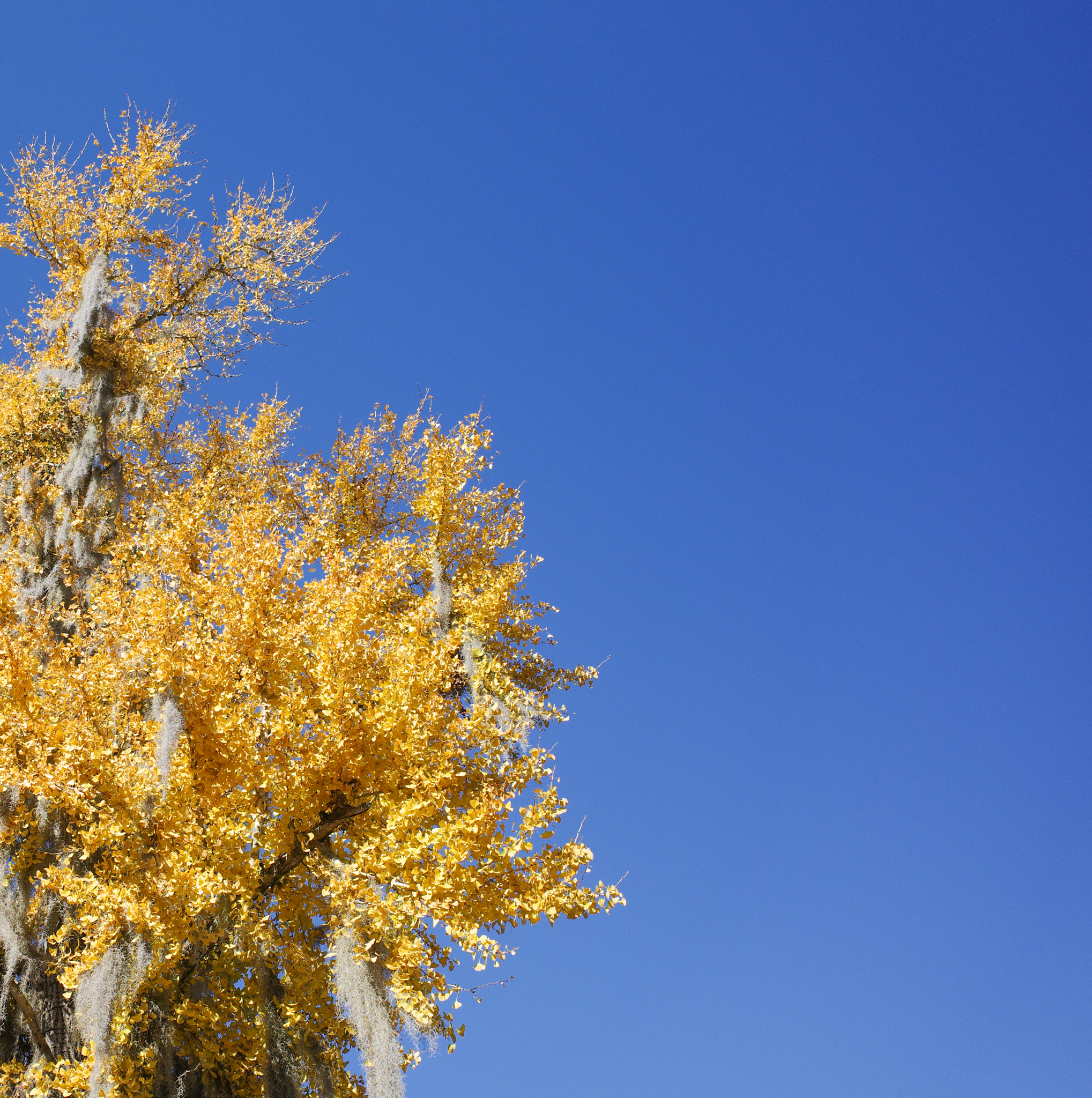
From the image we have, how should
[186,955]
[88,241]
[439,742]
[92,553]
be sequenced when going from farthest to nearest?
[88,241]
[92,553]
[439,742]
[186,955]

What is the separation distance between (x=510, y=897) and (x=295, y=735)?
295cm

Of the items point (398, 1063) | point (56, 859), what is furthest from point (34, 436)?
point (398, 1063)

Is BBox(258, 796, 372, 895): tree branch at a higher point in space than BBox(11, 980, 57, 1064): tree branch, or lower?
higher

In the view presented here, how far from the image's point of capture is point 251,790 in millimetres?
9812

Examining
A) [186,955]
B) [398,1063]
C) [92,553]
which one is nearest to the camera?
[398,1063]

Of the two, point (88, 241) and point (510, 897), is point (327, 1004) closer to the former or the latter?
point (510, 897)

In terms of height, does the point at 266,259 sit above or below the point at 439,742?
above

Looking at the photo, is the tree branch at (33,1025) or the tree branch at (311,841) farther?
the tree branch at (311,841)

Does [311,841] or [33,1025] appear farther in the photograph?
[311,841]

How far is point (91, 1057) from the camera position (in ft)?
27.6

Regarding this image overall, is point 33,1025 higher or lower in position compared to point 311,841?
lower

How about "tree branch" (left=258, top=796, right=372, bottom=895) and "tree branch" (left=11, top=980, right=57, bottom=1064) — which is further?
"tree branch" (left=258, top=796, right=372, bottom=895)

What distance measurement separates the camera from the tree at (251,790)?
29.3 feet

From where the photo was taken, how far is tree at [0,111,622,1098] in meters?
8.94
